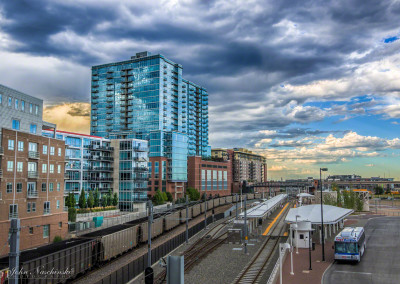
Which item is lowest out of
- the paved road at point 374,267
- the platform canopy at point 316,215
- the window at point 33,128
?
the paved road at point 374,267

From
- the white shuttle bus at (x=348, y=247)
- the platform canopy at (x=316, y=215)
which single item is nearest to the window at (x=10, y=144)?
the platform canopy at (x=316, y=215)

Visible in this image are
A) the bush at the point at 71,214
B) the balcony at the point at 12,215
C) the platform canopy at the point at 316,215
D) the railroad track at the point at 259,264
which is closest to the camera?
the railroad track at the point at 259,264

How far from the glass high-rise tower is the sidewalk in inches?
3745

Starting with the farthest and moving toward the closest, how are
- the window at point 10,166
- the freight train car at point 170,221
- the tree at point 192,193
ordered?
the tree at point 192,193 < the freight train car at point 170,221 < the window at point 10,166

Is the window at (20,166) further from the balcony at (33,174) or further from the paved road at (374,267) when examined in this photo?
the paved road at (374,267)

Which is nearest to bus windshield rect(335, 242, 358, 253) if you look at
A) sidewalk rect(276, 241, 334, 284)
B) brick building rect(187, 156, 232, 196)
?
sidewalk rect(276, 241, 334, 284)

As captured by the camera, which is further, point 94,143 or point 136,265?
point 94,143

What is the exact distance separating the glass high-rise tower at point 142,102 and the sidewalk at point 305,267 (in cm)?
9512

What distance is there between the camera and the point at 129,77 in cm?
16012

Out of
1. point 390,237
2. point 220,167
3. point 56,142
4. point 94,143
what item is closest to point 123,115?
point 220,167

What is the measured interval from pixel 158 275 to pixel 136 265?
7.57 feet

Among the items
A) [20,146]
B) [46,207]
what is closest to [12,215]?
[46,207]

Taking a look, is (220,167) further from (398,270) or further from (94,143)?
(398,270)

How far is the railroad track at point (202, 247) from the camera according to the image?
3553 cm
